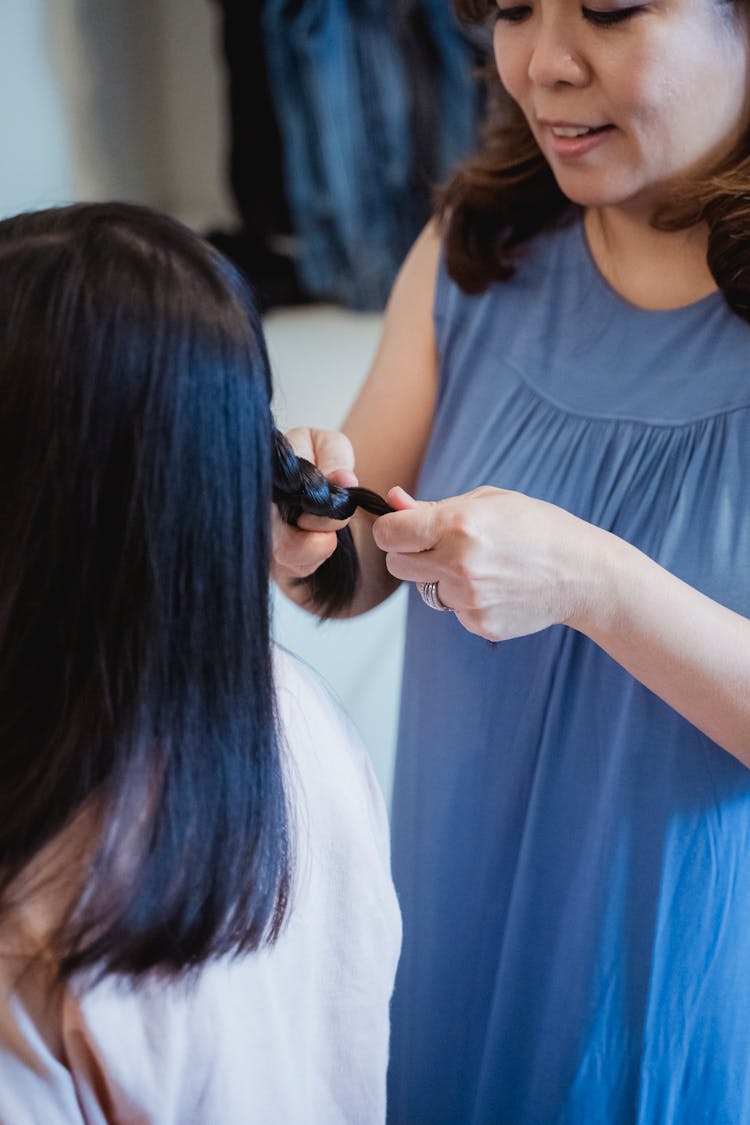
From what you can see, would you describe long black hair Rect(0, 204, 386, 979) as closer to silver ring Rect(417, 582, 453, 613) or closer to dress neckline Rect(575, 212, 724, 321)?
silver ring Rect(417, 582, 453, 613)

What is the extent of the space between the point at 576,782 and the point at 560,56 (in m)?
0.54

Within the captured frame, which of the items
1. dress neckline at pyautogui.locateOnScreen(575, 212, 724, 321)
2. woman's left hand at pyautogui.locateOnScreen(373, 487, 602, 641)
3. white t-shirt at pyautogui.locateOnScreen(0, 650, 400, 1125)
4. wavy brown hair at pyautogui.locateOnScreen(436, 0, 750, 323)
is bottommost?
white t-shirt at pyautogui.locateOnScreen(0, 650, 400, 1125)

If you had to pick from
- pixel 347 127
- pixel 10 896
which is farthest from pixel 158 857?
pixel 347 127

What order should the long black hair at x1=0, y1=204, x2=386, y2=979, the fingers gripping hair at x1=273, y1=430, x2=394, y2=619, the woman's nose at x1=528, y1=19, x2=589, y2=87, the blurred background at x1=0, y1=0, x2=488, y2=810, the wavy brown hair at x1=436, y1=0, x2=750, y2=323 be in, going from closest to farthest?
the long black hair at x1=0, y1=204, x2=386, y2=979 → the fingers gripping hair at x1=273, y1=430, x2=394, y2=619 → the woman's nose at x1=528, y1=19, x2=589, y2=87 → the wavy brown hair at x1=436, y1=0, x2=750, y2=323 → the blurred background at x1=0, y1=0, x2=488, y2=810

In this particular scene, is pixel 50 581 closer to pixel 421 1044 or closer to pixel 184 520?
pixel 184 520

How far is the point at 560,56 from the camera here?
0.80 metres

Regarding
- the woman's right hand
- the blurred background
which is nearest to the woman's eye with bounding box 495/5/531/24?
the woman's right hand

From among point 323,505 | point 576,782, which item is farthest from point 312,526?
point 576,782

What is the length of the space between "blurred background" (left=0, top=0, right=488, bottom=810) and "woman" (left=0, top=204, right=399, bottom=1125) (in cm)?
100

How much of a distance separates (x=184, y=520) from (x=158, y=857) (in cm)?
19

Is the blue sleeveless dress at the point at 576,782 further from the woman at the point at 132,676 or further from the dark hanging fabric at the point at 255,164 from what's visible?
the dark hanging fabric at the point at 255,164

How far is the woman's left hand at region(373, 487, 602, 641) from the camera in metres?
0.72

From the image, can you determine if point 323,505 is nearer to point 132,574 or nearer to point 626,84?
point 132,574

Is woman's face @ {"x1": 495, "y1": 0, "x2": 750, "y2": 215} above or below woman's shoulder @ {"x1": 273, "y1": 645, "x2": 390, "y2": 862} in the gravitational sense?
above
